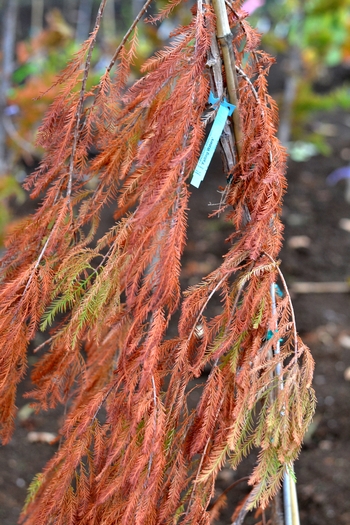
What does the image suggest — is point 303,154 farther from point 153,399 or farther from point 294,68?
point 153,399

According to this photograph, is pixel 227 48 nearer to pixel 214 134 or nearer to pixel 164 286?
pixel 214 134

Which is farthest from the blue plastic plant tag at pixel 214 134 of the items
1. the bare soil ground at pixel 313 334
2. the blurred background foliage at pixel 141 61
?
Answer: the blurred background foliage at pixel 141 61

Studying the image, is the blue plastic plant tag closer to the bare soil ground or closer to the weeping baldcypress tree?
the weeping baldcypress tree

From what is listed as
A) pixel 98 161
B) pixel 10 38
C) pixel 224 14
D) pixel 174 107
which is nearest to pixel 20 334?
pixel 98 161

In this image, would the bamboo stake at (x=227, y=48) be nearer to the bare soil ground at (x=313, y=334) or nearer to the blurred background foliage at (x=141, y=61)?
the bare soil ground at (x=313, y=334)

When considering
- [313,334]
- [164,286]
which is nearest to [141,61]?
[313,334]

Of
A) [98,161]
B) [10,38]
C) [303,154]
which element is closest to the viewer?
[98,161]
